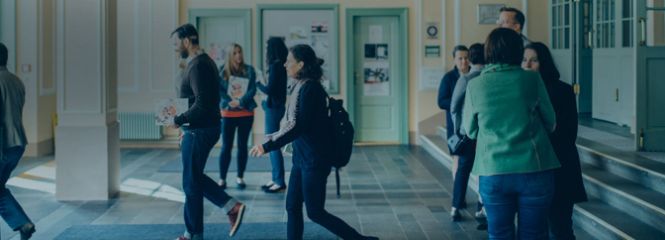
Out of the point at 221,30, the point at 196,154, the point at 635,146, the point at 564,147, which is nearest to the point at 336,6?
the point at 221,30

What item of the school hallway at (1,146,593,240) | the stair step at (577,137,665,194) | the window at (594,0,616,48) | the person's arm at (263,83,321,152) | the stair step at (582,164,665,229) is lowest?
the school hallway at (1,146,593,240)

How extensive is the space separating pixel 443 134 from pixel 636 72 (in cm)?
419

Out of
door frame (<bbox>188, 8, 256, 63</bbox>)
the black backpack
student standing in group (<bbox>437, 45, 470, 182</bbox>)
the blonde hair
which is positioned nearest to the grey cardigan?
student standing in group (<bbox>437, 45, 470, 182</bbox>)

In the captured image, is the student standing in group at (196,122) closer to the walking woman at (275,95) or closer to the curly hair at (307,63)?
the curly hair at (307,63)

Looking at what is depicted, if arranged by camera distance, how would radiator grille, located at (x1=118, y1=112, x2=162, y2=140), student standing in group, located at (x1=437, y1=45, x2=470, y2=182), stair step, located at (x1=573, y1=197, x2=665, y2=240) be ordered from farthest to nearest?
radiator grille, located at (x1=118, y1=112, x2=162, y2=140), student standing in group, located at (x1=437, y1=45, x2=470, y2=182), stair step, located at (x1=573, y1=197, x2=665, y2=240)

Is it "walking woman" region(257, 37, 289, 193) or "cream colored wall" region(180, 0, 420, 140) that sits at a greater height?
"cream colored wall" region(180, 0, 420, 140)

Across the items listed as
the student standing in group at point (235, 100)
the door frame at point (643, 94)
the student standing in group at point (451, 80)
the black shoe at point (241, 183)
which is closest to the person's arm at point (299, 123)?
the student standing in group at point (451, 80)

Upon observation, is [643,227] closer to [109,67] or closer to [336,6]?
[109,67]

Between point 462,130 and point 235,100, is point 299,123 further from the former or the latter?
point 235,100

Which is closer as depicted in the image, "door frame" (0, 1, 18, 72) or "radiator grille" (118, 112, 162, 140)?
"door frame" (0, 1, 18, 72)

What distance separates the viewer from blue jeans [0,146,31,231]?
5117 mm

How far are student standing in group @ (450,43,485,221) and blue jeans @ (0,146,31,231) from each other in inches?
114

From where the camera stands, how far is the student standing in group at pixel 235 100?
7406 mm

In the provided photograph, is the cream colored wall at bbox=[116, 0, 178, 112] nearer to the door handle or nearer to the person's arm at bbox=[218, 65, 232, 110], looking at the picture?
the person's arm at bbox=[218, 65, 232, 110]
